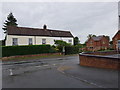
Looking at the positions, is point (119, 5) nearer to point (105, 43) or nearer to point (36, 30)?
point (36, 30)

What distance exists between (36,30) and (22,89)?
1053 inches

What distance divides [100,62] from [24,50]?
16526mm

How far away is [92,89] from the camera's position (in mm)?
4812

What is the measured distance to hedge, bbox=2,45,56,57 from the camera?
2028 centimetres

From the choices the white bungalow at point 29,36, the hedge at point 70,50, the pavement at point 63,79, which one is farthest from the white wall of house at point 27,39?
the pavement at point 63,79

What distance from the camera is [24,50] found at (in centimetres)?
2208

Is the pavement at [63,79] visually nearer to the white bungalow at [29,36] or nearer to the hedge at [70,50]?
the hedge at [70,50]

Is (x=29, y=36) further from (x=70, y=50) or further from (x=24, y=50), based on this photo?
(x=70, y=50)

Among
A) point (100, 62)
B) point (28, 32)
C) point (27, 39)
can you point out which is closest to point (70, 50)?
point (27, 39)

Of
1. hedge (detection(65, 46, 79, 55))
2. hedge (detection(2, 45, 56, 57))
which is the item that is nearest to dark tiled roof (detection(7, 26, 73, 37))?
hedge (detection(2, 45, 56, 57))

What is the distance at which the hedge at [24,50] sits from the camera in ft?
66.5

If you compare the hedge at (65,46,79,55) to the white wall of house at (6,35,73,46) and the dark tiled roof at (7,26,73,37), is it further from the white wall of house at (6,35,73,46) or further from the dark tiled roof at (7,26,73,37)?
the dark tiled roof at (7,26,73,37)

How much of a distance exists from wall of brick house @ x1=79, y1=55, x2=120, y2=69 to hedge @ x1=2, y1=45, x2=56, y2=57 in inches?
546

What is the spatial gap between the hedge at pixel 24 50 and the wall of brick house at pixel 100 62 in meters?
13.9
